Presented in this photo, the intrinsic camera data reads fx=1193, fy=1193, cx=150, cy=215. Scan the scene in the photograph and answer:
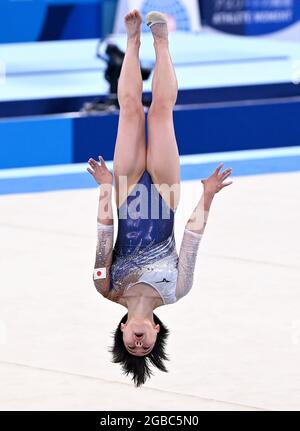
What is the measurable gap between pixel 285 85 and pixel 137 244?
6.16 m

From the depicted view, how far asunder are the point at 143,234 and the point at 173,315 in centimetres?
122

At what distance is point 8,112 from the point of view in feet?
31.9

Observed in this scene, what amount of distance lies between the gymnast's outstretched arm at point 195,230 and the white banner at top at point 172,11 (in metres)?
6.09

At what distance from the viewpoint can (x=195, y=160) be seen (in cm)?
952

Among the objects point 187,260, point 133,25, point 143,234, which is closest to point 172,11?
point 133,25

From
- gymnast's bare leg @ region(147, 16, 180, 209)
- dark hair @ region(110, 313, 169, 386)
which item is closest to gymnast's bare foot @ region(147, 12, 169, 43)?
gymnast's bare leg @ region(147, 16, 180, 209)

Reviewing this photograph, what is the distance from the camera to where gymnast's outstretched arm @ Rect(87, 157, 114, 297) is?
4.71 m

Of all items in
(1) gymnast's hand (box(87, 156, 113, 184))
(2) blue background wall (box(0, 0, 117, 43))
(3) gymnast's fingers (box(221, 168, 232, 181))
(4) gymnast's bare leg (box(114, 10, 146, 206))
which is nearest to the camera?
(3) gymnast's fingers (box(221, 168, 232, 181))

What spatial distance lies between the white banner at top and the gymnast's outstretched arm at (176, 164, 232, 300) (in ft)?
20.0

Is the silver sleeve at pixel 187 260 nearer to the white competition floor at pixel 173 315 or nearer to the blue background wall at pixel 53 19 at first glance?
the white competition floor at pixel 173 315

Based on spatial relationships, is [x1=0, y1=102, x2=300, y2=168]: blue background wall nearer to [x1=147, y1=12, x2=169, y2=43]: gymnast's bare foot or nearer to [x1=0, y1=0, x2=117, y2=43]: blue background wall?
[x1=0, y1=0, x2=117, y2=43]: blue background wall

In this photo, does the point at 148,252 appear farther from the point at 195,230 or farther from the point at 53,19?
the point at 53,19
